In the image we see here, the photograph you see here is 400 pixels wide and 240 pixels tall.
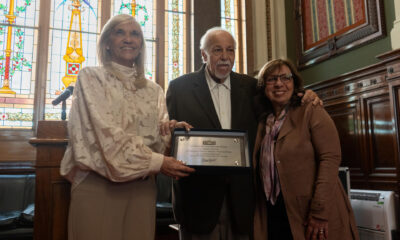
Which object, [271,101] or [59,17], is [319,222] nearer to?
[271,101]

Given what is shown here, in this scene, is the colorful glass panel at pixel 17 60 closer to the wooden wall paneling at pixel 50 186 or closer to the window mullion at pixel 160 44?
the window mullion at pixel 160 44

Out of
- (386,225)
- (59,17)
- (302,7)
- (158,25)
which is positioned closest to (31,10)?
(59,17)

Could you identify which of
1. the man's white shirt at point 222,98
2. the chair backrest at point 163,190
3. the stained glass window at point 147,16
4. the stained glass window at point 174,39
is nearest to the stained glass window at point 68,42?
the stained glass window at point 147,16

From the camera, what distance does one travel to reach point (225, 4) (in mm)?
5898

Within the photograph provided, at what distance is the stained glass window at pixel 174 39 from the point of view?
5504 mm

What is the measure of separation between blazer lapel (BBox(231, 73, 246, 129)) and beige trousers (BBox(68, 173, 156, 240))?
Result: 1.96ft

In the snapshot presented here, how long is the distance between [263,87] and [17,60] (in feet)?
13.8

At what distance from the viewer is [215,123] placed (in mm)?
1771

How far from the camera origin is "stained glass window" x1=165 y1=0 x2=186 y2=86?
5.50 metres

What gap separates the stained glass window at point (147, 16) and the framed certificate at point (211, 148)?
3.91 meters

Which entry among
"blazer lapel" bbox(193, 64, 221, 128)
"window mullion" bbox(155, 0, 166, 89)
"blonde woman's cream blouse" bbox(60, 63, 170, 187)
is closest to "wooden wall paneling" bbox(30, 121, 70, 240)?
"blonde woman's cream blouse" bbox(60, 63, 170, 187)

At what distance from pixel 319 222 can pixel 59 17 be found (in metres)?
4.87

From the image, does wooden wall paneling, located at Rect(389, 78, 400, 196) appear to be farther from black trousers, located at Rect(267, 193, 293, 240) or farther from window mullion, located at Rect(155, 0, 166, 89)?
window mullion, located at Rect(155, 0, 166, 89)

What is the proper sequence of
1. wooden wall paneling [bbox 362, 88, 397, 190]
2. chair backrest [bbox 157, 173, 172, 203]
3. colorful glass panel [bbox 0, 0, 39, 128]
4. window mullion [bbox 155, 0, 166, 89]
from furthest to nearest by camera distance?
window mullion [bbox 155, 0, 166, 89]
colorful glass panel [bbox 0, 0, 39, 128]
chair backrest [bbox 157, 173, 172, 203]
wooden wall paneling [bbox 362, 88, 397, 190]
